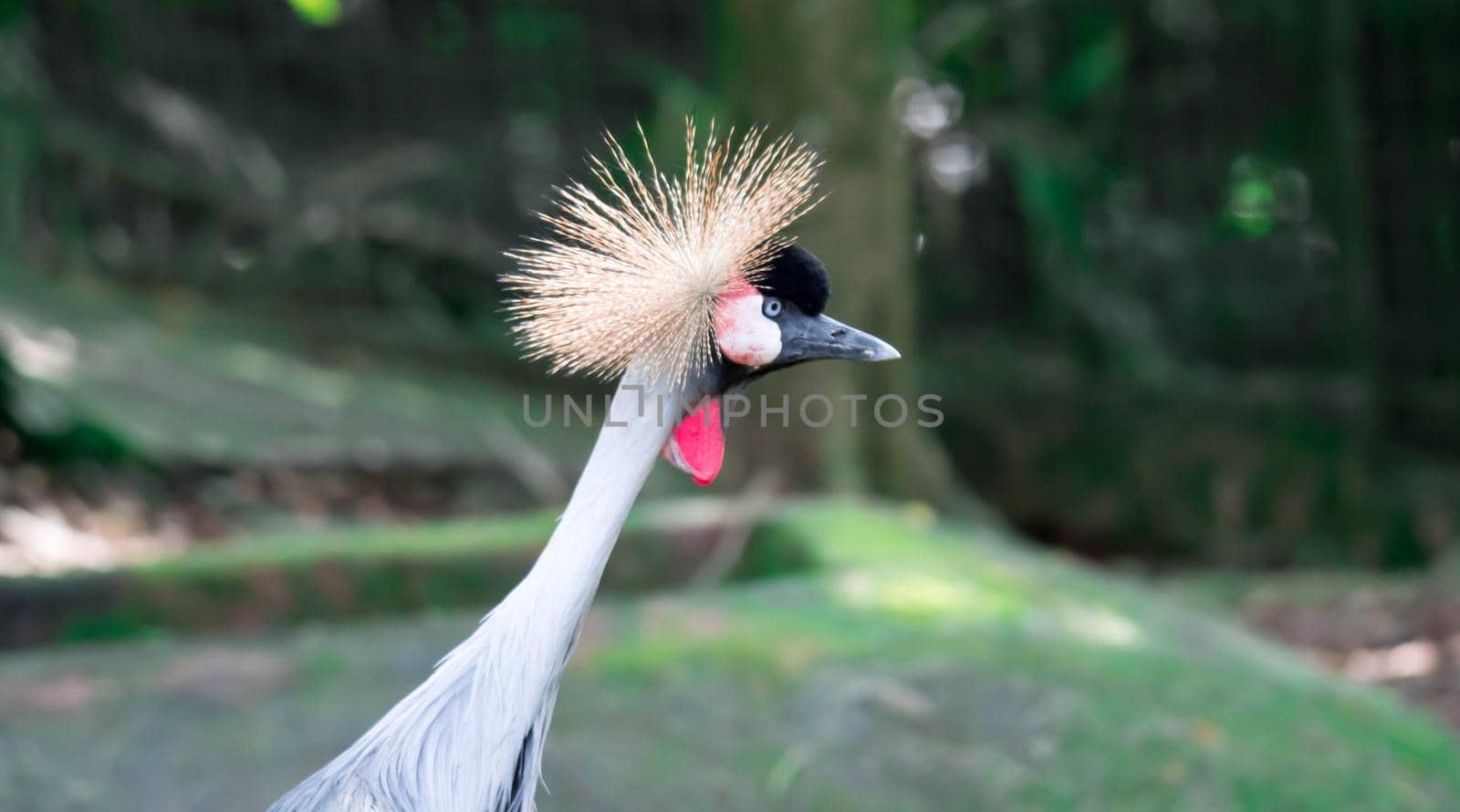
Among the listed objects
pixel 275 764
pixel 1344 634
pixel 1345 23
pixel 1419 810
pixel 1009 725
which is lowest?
pixel 1344 634

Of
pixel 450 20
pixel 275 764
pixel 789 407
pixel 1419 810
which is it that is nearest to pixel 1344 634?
pixel 789 407

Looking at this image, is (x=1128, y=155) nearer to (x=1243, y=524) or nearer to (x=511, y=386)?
(x=1243, y=524)

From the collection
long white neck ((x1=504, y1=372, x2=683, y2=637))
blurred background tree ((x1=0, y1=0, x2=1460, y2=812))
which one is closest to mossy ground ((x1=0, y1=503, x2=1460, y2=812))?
blurred background tree ((x1=0, y1=0, x2=1460, y2=812))

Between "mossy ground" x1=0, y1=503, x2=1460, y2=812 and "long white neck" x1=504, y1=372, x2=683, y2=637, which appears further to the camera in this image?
"mossy ground" x1=0, y1=503, x2=1460, y2=812

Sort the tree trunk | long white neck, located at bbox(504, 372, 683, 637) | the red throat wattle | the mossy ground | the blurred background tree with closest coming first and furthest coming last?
long white neck, located at bbox(504, 372, 683, 637) → the red throat wattle → the mossy ground → the blurred background tree → the tree trunk

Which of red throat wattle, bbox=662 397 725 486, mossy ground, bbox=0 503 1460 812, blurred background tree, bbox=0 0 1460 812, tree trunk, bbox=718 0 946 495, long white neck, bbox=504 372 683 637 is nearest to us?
long white neck, bbox=504 372 683 637

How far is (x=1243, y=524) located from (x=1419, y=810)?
3979 millimetres

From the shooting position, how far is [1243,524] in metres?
6.24

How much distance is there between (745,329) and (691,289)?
0.08 meters

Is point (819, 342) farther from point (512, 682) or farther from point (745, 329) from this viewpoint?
point (512, 682)

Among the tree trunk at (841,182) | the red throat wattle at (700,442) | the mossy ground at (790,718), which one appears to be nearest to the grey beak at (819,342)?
the red throat wattle at (700,442)

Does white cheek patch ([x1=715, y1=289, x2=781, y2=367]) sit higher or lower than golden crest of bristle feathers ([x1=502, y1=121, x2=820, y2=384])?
lower

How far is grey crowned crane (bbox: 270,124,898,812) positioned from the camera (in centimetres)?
160

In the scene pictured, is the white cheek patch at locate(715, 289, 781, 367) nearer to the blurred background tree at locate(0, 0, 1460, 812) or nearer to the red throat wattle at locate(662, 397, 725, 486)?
the red throat wattle at locate(662, 397, 725, 486)
